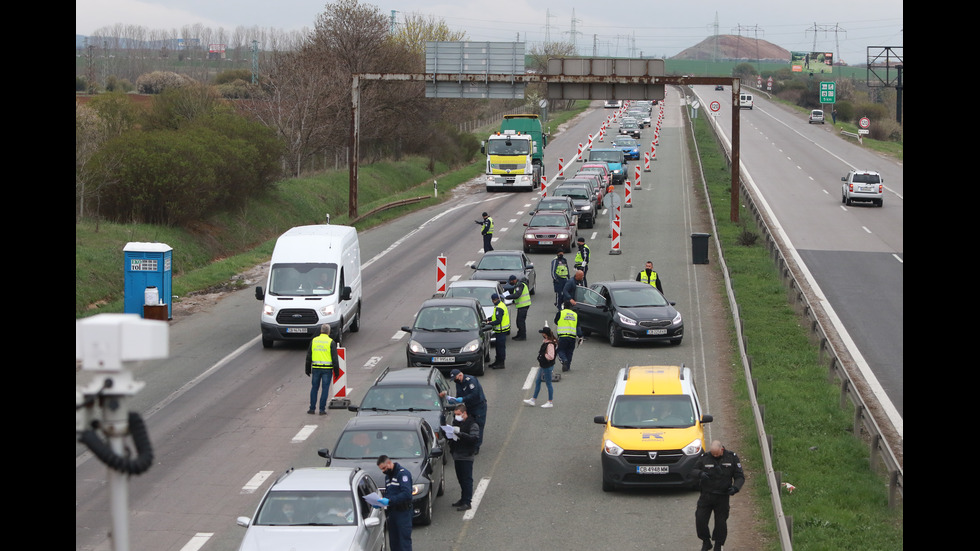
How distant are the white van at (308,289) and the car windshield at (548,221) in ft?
43.1

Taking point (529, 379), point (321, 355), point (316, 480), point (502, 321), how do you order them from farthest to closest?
point (502, 321) → point (529, 379) → point (321, 355) → point (316, 480)

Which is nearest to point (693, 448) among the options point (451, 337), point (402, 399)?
point (402, 399)

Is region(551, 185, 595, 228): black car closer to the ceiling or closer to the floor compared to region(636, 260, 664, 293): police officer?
closer to the ceiling

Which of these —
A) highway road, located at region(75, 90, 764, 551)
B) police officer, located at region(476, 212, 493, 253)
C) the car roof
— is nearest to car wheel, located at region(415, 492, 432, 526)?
highway road, located at region(75, 90, 764, 551)

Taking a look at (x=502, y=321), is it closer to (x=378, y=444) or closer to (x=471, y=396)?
(x=471, y=396)

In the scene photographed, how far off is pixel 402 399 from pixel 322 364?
324cm

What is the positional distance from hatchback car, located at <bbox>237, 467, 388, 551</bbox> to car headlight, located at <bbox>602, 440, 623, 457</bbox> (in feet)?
13.8

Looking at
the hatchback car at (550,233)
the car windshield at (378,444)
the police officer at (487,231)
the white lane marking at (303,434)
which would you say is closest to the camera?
the car windshield at (378,444)

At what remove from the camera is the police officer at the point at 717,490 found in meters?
14.1

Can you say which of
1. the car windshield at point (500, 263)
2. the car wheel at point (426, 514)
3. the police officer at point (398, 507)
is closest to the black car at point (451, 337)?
the car windshield at point (500, 263)

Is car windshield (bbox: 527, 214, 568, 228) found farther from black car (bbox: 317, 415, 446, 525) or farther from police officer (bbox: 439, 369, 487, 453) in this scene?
black car (bbox: 317, 415, 446, 525)

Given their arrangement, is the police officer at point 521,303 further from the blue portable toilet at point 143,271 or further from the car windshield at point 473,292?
the blue portable toilet at point 143,271

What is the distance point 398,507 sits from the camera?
45.1 ft

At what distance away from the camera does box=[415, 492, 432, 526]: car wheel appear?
1542 centimetres
